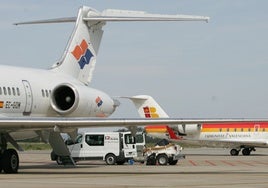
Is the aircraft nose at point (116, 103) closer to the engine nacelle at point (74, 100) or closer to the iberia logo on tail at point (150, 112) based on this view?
the engine nacelle at point (74, 100)

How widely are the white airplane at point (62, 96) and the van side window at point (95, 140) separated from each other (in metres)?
7.06

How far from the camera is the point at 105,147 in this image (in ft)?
112

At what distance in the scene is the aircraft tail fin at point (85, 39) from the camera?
26203mm

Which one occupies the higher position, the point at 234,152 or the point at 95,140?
the point at 234,152

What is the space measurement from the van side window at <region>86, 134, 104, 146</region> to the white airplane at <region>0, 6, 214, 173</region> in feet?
23.2

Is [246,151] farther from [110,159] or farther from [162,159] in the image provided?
[162,159]

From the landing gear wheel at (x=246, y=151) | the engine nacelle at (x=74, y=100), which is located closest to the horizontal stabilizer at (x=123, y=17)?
the engine nacelle at (x=74, y=100)

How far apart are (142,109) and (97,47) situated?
80.7 feet

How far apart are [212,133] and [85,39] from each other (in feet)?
93.7

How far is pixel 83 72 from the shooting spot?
2727 cm

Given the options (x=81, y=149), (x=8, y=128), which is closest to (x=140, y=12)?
(x=8, y=128)

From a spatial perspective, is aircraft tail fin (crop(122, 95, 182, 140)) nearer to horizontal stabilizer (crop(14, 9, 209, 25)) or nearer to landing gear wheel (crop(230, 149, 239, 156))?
landing gear wheel (crop(230, 149, 239, 156))

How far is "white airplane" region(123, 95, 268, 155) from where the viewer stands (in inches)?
2058

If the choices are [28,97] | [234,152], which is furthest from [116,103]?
[234,152]
